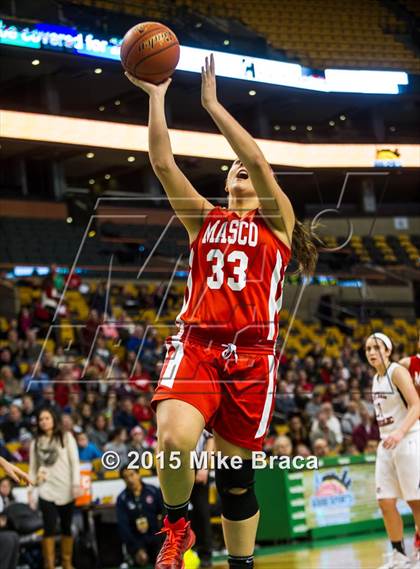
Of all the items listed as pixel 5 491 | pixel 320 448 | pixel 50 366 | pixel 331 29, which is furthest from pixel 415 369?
pixel 331 29

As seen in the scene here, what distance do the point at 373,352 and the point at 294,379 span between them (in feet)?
27.7

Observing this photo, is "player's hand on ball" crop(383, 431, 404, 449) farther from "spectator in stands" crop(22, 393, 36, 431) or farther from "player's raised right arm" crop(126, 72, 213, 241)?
"spectator in stands" crop(22, 393, 36, 431)

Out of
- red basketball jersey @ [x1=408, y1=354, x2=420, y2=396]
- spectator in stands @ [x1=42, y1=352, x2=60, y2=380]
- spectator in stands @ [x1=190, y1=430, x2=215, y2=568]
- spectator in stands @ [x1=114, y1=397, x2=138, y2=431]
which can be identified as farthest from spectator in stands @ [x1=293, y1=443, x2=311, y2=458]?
red basketball jersey @ [x1=408, y1=354, x2=420, y2=396]

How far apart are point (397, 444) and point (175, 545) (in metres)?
4.02

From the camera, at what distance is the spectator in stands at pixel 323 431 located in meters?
13.7

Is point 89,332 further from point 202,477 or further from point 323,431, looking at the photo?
point 202,477

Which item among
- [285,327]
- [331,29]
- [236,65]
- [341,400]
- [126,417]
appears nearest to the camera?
[126,417]

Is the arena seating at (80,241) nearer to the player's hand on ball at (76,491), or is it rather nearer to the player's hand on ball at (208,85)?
the player's hand on ball at (76,491)

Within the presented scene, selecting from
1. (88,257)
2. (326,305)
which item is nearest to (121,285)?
(88,257)

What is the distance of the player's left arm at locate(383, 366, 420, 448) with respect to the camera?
7719mm

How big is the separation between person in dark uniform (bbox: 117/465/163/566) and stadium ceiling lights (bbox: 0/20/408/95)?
38.8 ft

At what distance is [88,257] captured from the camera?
2153 centimetres

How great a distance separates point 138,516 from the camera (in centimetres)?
998

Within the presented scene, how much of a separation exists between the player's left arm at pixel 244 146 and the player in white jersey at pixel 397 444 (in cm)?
367
